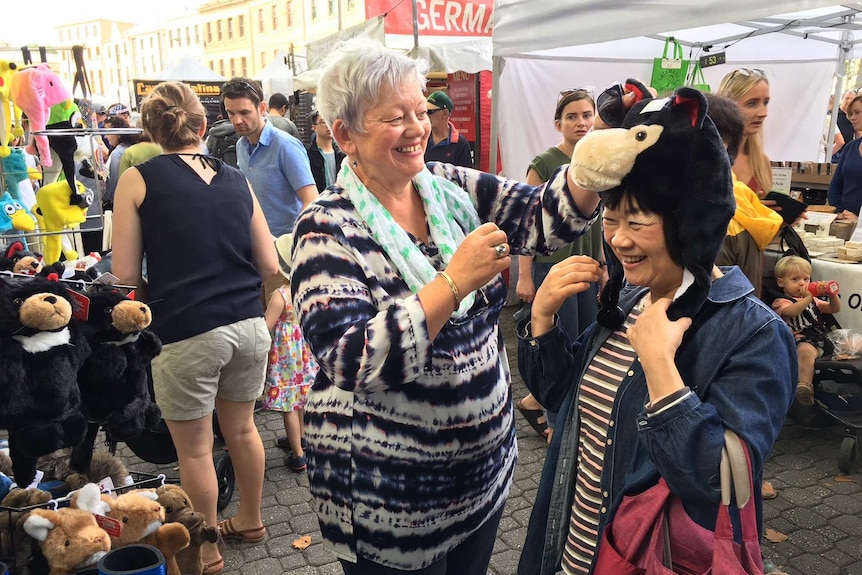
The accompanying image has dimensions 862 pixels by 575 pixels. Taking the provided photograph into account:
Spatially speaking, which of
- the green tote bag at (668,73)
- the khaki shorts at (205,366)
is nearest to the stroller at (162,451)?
the khaki shorts at (205,366)

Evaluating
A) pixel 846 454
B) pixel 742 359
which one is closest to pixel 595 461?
pixel 742 359

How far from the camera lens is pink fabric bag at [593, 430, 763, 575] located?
1.12 metres

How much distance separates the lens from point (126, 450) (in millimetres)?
3959

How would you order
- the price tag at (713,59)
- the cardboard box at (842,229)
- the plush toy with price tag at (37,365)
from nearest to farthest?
the plush toy with price tag at (37,365), the cardboard box at (842,229), the price tag at (713,59)

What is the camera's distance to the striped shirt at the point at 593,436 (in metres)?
1.43

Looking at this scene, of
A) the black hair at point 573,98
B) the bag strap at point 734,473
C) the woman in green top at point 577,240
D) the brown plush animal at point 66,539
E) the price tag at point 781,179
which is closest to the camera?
the bag strap at point 734,473

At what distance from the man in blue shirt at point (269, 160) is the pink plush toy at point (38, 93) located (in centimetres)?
121

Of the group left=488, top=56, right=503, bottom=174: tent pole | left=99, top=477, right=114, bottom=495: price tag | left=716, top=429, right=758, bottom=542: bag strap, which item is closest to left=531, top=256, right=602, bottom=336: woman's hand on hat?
left=716, top=429, right=758, bottom=542: bag strap

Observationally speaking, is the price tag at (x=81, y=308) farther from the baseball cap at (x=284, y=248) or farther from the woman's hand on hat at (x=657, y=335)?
the baseball cap at (x=284, y=248)

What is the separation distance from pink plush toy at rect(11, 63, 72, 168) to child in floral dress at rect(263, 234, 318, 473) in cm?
120

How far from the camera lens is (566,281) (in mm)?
1384

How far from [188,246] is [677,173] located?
1801 mm

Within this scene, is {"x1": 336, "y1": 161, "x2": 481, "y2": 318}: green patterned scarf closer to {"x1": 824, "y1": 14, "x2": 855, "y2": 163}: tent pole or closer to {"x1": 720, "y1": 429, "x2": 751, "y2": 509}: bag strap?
{"x1": 720, "y1": 429, "x2": 751, "y2": 509}: bag strap

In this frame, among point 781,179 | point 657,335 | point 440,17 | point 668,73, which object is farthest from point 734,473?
point 440,17
